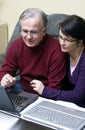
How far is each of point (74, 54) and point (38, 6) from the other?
45.7 inches

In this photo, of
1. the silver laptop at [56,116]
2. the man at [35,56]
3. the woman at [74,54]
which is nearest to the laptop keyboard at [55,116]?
the silver laptop at [56,116]

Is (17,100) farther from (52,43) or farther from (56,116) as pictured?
(52,43)

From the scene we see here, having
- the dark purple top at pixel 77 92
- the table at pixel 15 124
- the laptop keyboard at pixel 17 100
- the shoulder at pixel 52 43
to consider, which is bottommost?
the dark purple top at pixel 77 92

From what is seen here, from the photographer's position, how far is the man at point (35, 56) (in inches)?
68.5

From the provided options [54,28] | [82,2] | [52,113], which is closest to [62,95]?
[52,113]

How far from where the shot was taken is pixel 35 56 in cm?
184

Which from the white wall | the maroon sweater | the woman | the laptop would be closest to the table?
the laptop

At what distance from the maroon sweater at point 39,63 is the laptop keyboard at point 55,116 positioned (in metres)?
0.48

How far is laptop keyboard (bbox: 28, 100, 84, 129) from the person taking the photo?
1.16 m

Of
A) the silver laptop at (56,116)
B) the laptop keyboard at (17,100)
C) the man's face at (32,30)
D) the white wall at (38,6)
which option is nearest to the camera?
the silver laptop at (56,116)

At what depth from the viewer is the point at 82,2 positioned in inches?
96.8

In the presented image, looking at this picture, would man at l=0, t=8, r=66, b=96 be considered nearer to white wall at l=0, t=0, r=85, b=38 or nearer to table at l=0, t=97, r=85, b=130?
table at l=0, t=97, r=85, b=130

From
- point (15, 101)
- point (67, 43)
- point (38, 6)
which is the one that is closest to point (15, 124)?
point (15, 101)

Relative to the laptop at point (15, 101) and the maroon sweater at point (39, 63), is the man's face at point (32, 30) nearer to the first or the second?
the maroon sweater at point (39, 63)
